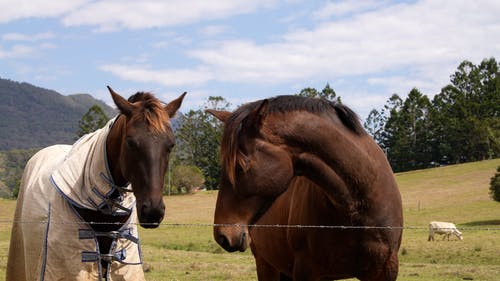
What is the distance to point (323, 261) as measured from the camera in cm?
523

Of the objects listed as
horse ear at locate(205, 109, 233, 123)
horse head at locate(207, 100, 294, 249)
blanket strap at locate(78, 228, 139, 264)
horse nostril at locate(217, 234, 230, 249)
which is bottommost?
blanket strap at locate(78, 228, 139, 264)

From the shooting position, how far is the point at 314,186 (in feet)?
17.6

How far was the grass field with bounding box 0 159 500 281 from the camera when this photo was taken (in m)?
13.8

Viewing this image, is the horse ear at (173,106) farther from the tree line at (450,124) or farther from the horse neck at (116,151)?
the tree line at (450,124)

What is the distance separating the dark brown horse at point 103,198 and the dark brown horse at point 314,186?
0.60m

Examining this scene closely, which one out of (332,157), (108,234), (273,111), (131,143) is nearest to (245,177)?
(273,111)

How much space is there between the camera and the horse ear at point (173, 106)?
5422mm

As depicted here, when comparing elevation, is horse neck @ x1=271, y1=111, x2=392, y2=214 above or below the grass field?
above

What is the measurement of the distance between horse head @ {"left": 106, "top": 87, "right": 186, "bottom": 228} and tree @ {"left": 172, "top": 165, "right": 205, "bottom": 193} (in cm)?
6154

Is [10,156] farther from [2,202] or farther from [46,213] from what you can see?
[46,213]

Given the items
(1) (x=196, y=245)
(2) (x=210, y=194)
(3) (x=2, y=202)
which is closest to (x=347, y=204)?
(1) (x=196, y=245)

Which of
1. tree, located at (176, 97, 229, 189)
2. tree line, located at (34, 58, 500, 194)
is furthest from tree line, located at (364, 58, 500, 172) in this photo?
tree, located at (176, 97, 229, 189)

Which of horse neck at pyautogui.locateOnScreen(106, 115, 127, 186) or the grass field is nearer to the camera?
horse neck at pyautogui.locateOnScreen(106, 115, 127, 186)

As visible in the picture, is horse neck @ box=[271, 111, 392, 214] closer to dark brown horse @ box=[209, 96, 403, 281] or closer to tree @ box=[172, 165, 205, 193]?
dark brown horse @ box=[209, 96, 403, 281]
